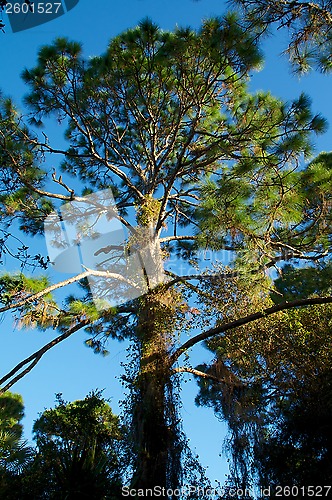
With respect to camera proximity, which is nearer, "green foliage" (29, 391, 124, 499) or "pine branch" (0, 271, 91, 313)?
"green foliage" (29, 391, 124, 499)

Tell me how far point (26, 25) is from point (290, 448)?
435 centimetres

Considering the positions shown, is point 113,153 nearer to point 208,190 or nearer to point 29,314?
point 208,190

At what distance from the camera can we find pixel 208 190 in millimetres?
5555

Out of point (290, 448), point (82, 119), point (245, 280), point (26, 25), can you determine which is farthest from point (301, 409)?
point (82, 119)

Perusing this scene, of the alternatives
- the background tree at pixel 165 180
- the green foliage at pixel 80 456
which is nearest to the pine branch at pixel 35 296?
the background tree at pixel 165 180

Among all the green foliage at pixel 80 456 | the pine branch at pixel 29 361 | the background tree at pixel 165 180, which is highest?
the background tree at pixel 165 180

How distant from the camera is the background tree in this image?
16.2 feet

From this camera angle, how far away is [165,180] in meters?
7.71

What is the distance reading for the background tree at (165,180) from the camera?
4.93m

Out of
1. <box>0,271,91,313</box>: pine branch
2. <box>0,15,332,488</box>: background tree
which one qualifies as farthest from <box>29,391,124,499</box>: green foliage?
<box>0,271,91,313</box>: pine branch

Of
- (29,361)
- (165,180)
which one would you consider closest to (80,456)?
(29,361)

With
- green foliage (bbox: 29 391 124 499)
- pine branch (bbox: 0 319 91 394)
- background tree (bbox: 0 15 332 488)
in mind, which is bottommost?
green foliage (bbox: 29 391 124 499)

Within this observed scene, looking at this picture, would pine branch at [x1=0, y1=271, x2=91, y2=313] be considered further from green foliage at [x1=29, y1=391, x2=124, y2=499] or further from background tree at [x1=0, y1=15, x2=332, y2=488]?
green foliage at [x1=29, y1=391, x2=124, y2=499]

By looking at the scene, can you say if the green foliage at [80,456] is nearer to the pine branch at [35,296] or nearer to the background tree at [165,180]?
the background tree at [165,180]
